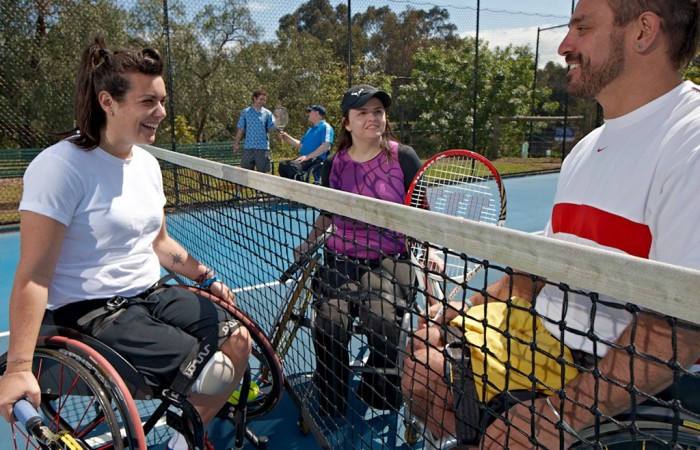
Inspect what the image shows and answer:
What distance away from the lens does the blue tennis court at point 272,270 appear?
7.81 ft

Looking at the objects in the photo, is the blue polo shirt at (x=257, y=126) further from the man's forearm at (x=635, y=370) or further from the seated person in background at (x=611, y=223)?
the man's forearm at (x=635, y=370)

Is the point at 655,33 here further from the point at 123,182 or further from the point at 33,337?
the point at 33,337

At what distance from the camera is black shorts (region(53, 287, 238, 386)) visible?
1644 mm

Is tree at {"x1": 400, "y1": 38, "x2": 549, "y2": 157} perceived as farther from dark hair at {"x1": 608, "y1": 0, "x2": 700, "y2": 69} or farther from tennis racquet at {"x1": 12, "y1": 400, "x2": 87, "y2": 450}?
tennis racquet at {"x1": 12, "y1": 400, "x2": 87, "y2": 450}

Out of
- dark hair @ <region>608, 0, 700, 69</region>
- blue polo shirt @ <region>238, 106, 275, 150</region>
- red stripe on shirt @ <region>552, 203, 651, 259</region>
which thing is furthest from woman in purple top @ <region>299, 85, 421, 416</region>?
blue polo shirt @ <region>238, 106, 275, 150</region>

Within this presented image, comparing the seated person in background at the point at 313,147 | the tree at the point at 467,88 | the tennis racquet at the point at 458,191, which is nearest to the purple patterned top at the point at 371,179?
the tennis racquet at the point at 458,191

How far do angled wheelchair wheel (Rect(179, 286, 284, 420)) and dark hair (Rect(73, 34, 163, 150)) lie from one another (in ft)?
2.24

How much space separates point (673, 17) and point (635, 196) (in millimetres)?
496

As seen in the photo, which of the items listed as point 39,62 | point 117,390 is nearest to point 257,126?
point 39,62

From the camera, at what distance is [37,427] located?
1.34m

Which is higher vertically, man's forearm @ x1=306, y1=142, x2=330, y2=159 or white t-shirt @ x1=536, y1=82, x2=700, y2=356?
white t-shirt @ x1=536, y1=82, x2=700, y2=356

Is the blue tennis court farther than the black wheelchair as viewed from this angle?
Yes

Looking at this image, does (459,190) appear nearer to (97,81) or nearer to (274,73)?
(97,81)

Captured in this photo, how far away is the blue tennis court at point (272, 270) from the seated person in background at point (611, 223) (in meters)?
1.00
